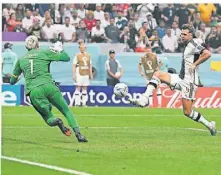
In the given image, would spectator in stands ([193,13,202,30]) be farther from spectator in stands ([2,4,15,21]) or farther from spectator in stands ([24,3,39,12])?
spectator in stands ([2,4,15,21])

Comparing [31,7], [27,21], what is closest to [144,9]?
[31,7]

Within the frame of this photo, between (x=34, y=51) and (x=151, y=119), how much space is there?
302 inches

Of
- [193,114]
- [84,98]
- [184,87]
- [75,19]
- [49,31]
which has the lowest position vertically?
[84,98]

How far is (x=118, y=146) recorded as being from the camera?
50.0 ft

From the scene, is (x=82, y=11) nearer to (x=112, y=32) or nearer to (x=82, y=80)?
(x=112, y=32)

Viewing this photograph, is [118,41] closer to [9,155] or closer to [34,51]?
[34,51]

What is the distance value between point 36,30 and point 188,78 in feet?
47.4

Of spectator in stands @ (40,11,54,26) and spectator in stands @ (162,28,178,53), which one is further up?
spectator in stands @ (40,11,54,26)

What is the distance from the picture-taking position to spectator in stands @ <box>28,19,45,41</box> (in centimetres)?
3142

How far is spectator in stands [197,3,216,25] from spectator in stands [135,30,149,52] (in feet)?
9.73

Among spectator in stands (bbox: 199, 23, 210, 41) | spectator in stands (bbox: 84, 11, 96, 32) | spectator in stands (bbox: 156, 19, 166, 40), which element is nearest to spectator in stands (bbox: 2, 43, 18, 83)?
spectator in stands (bbox: 84, 11, 96, 32)

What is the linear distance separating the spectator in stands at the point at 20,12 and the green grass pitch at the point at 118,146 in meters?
8.84

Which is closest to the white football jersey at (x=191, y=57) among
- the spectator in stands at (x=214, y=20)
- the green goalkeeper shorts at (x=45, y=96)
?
the green goalkeeper shorts at (x=45, y=96)

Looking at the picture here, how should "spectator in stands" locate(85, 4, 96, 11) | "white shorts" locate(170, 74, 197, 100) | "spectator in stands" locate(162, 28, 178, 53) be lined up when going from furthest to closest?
"spectator in stands" locate(162, 28, 178, 53)
"spectator in stands" locate(85, 4, 96, 11)
"white shorts" locate(170, 74, 197, 100)
